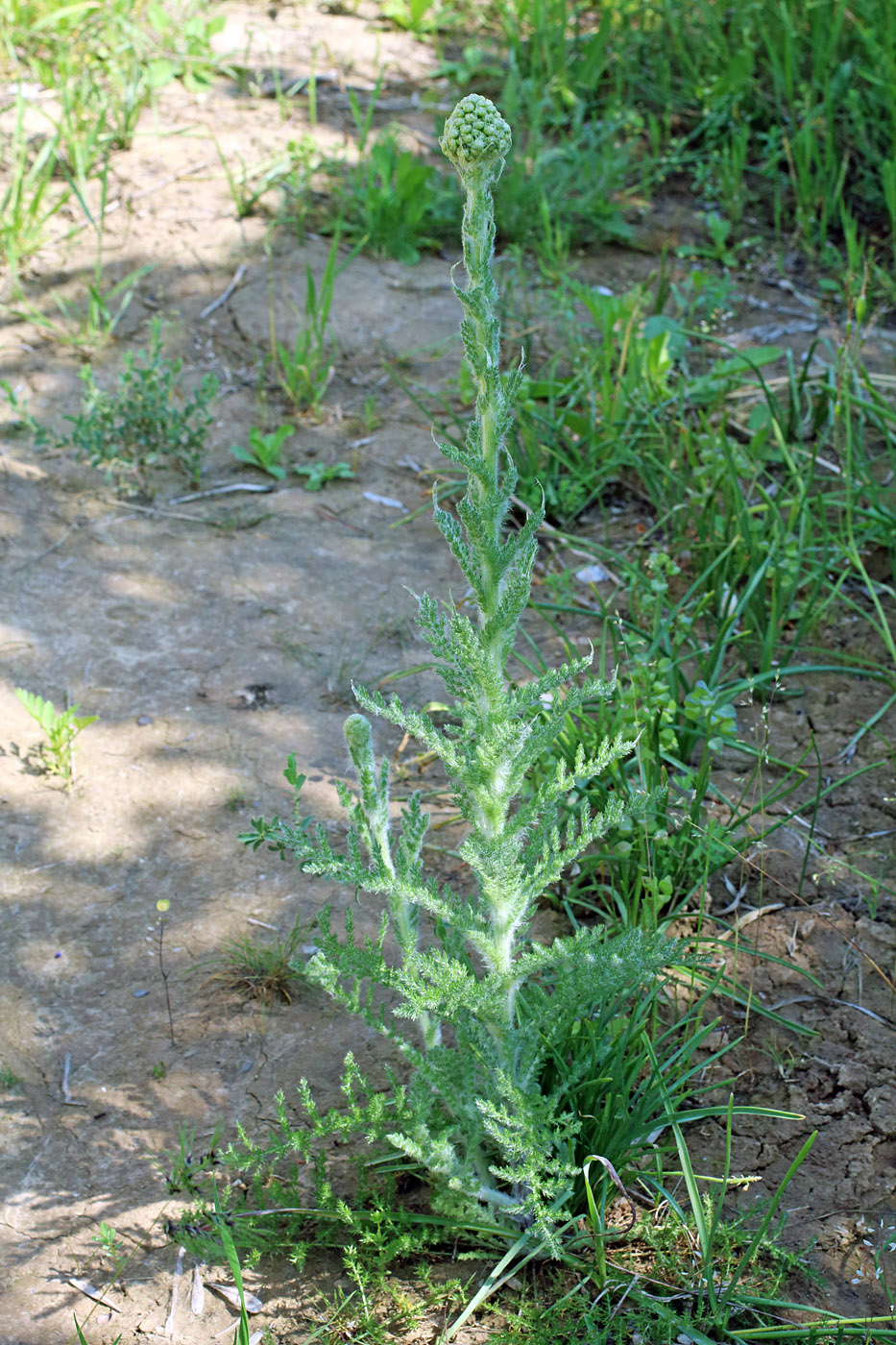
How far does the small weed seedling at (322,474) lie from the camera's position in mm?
3420

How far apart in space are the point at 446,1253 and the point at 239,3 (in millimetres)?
5911

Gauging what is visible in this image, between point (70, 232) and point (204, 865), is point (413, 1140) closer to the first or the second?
point (204, 865)

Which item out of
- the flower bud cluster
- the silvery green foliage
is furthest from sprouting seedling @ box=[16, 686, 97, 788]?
the flower bud cluster

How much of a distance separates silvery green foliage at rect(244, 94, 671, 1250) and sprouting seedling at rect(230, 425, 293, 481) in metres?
1.99

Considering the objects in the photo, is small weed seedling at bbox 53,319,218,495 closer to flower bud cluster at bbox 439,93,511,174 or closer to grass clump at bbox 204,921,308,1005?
grass clump at bbox 204,921,308,1005

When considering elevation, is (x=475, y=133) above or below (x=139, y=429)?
above

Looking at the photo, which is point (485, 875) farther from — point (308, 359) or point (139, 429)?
point (308, 359)

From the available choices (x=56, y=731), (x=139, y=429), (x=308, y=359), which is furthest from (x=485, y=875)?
(x=308, y=359)

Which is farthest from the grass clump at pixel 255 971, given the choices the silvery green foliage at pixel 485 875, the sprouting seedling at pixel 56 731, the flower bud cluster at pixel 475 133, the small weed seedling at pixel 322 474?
the small weed seedling at pixel 322 474

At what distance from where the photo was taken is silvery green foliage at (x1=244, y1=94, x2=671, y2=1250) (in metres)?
1.39

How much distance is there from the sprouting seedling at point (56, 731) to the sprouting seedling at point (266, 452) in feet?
4.02

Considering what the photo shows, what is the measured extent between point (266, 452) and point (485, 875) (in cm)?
229

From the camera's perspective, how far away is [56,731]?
2.42m

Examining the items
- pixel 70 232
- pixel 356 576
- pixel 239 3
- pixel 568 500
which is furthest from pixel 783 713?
pixel 239 3
